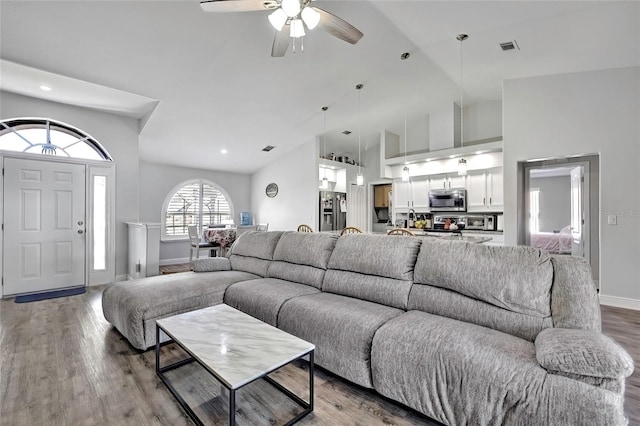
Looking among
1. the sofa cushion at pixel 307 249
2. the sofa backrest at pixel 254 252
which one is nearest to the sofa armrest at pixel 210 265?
the sofa backrest at pixel 254 252

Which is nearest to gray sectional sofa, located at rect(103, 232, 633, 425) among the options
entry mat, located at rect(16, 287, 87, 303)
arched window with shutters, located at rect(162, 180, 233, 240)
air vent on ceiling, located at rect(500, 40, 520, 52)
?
entry mat, located at rect(16, 287, 87, 303)

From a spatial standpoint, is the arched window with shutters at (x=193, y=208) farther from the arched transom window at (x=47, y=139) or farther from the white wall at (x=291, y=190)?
the arched transom window at (x=47, y=139)

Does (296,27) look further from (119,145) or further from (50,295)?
(50,295)

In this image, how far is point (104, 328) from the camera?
9.59ft

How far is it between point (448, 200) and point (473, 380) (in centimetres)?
482

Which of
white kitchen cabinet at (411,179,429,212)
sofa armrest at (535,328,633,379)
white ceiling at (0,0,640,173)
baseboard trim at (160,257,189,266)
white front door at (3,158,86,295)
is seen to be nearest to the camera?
sofa armrest at (535,328,633,379)

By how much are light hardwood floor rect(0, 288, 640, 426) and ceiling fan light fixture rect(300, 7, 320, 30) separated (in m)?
2.70

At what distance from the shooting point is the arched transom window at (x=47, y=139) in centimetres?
401

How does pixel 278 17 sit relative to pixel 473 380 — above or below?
above

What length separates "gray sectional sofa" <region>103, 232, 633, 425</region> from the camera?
1.26m

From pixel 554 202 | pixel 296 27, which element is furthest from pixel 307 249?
pixel 554 202

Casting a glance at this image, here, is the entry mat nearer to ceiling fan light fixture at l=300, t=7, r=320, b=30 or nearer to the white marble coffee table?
the white marble coffee table

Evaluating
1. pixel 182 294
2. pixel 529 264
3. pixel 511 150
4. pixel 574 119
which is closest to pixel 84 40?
pixel 182 294

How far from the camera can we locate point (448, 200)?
5.75 meters
